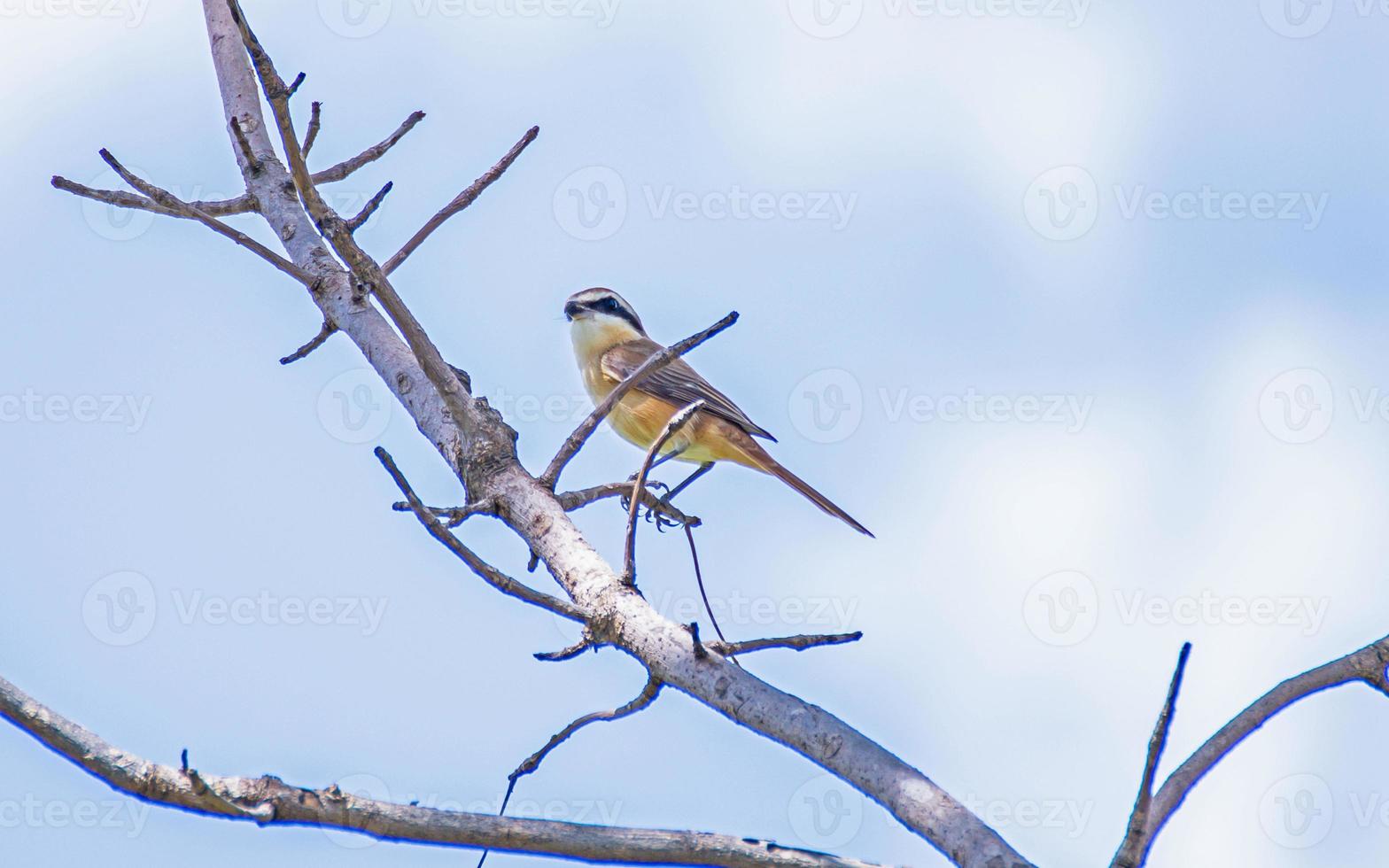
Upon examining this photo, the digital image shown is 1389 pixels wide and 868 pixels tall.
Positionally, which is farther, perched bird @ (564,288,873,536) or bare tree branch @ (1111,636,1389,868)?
perched bird @ (564,288,873,536)

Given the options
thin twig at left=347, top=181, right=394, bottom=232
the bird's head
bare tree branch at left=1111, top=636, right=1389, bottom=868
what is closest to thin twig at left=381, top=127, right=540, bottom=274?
thin twig at left=347, top=181, right=394, bottom=232

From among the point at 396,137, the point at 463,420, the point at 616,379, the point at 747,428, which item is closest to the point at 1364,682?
the point at 463,420

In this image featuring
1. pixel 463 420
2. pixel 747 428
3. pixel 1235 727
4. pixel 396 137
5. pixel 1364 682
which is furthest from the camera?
pixel 747 428

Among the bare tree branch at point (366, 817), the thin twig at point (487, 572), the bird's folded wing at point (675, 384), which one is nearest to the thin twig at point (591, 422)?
the thin twig at point (487, 572)

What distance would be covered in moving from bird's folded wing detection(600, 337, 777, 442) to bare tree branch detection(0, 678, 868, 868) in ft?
16.0

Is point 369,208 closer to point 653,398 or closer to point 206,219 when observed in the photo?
point 206,219

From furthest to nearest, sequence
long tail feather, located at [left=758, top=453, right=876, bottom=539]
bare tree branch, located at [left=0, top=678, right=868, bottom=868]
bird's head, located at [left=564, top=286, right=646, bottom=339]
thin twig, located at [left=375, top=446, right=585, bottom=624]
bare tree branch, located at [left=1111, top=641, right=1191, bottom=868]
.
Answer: bird's head, located at [left=564, top=286, right=646, bottom=339], long tail feather, located at [left=758, top=453, right=876, bottom=539], thin twig, located at [left=375, top=446, right=585, bottom=624], bare tree branch, located at [left=0, top=678, right=868, bottom=868], bare tree branch, located at [left=1111, top=641, right=1191, bottom=868]

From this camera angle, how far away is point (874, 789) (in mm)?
2477

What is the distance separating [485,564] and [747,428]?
15.5 feet

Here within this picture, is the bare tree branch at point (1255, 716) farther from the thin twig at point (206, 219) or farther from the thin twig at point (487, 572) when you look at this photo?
the thin twig at point (206, 219)

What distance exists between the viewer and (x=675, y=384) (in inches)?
319

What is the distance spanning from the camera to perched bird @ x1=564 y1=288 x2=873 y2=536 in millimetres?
7312

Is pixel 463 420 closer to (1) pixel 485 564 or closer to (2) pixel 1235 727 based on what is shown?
(1) pixel 485 564

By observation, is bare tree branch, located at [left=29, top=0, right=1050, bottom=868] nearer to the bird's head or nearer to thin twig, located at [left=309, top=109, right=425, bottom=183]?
thin twig, located at [left=309, top=109, right=425, bottom=183]
